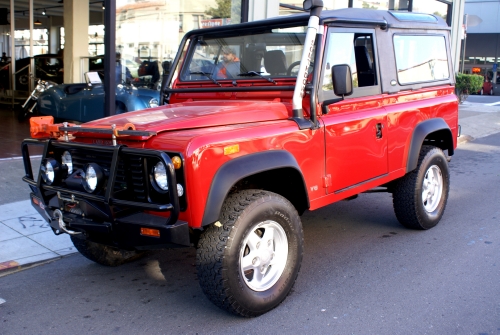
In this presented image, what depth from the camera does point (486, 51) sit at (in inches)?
1468

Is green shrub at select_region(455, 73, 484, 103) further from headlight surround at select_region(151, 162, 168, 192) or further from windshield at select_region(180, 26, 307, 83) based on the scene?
headlight surround at select_region(151, 162, 168, 192)

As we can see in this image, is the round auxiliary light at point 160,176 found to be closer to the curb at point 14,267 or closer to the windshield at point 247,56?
the windshield at point 247,56

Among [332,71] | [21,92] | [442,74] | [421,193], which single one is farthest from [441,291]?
[21,92]

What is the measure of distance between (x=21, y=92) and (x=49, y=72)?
1331 millimetres

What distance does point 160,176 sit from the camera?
11.4 ft

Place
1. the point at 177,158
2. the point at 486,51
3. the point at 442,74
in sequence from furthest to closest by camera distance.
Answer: the point at 486,51
the point at 442,74
the point at 177,158

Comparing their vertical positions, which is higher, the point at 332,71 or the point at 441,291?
the point at 332,71

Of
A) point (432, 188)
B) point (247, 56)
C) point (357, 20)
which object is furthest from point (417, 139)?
point (247, 56)

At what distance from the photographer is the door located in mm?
4488

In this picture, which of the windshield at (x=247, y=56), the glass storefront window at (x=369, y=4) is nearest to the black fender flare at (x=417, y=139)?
the windshield at (x=247, y=56)

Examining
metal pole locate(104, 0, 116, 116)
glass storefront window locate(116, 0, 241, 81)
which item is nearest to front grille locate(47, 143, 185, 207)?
metal pole locate(104, 0, 116, 116)

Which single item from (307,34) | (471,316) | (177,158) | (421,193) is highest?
(307,34)

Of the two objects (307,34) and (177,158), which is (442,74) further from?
(177,158)

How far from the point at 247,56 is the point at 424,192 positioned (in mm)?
2374
